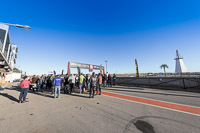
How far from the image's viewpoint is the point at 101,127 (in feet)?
8.74

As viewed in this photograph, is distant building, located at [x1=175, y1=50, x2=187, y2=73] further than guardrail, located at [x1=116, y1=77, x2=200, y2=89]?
Yes

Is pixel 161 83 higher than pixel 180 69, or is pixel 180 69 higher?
pixel 180 69

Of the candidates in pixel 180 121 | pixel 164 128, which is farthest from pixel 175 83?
pixel 164 128

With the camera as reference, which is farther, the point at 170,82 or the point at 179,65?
the point at 179,65

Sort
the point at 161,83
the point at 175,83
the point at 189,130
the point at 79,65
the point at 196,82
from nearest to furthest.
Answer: the point at 189,130
the point at 196,82
the point at 175,83
the point at 161,83
the point at 79,65

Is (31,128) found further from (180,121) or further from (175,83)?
(175,83)

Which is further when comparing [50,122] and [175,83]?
[175,83]

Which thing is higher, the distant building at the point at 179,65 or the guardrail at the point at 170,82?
the distant building at the point at 179,65

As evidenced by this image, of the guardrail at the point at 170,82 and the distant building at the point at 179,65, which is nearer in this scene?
the guardrail at the point at 170,82

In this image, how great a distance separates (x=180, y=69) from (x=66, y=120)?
7235cm

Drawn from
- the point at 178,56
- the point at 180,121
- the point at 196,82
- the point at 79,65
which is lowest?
the point at 180,121

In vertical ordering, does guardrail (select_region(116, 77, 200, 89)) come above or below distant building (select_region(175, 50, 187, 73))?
below

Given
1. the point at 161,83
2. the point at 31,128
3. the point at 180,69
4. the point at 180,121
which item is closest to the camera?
the point at 31,128

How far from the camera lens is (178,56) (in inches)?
2184
